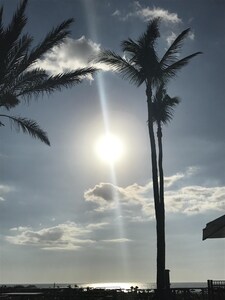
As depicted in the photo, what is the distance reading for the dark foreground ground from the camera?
16203 mm

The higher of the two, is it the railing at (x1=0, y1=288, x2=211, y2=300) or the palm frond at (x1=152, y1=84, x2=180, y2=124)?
the palm frond at (x1=152, y1=84, x2=180, y2=124)

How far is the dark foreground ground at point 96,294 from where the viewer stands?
53.2ft

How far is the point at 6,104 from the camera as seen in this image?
17.4m

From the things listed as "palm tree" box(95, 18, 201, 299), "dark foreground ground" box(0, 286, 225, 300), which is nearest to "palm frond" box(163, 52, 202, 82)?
"palm tree" box(95, 18, 201, 299)

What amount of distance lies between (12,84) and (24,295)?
7.86 meters

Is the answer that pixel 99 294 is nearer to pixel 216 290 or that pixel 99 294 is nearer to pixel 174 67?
pixel 216 290

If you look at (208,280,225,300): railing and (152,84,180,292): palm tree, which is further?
(152,84,180,292): palm tree

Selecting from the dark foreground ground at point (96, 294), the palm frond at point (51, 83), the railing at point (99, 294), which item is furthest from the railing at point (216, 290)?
the palm frond at point (51, 83)

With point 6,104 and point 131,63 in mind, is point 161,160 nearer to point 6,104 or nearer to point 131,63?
point 131,63

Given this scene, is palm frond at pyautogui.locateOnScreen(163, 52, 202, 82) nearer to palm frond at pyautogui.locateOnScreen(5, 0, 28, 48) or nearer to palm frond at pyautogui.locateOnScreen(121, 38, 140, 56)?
palm frond at pyautogui.locateOnScreen(121, 38, 140, 56)

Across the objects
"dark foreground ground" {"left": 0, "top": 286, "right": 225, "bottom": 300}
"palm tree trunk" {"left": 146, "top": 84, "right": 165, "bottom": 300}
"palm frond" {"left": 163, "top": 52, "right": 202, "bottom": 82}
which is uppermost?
"palm frond" {"left": 163, "top": 52, "right": 202, "bottom": 82}

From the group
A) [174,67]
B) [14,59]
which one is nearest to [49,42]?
[14,59]

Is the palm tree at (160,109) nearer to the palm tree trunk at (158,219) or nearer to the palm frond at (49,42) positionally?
the palm tree trunk at (158,219)

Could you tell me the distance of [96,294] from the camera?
18.5 m
